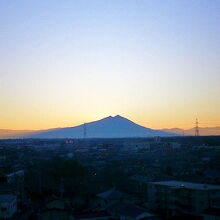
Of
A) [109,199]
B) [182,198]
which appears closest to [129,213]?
[109,199]

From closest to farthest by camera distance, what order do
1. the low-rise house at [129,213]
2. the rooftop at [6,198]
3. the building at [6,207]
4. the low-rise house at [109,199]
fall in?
the low-rise house at [129,213]
the building at [6,207]
the rooftop at [6,198]
the low-rise house at [109,199]

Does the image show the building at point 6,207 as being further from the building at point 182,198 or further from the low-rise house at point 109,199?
the building at point 182,198

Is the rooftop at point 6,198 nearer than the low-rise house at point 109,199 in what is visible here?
Yes

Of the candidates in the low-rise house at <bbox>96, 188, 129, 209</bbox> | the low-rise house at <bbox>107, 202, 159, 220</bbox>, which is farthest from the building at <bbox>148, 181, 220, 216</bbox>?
the low-rise house at <bbox>107, 202, 159, 220</bbox>

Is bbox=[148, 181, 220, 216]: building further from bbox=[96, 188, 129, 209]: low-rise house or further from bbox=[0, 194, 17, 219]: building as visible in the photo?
bbox=[0, 194, 17, 219]: building

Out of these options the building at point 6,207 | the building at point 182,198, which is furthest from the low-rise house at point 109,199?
the building at point 6,207

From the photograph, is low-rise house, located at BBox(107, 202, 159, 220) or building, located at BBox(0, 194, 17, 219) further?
building, located at BBox(0, 194, 17, 219)

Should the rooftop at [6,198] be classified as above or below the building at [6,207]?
above

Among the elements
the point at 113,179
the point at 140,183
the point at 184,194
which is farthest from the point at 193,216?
the point at 113,179

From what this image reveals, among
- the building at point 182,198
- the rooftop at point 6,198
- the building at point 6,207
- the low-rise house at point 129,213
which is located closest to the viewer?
the low-rise house at point 129,213
